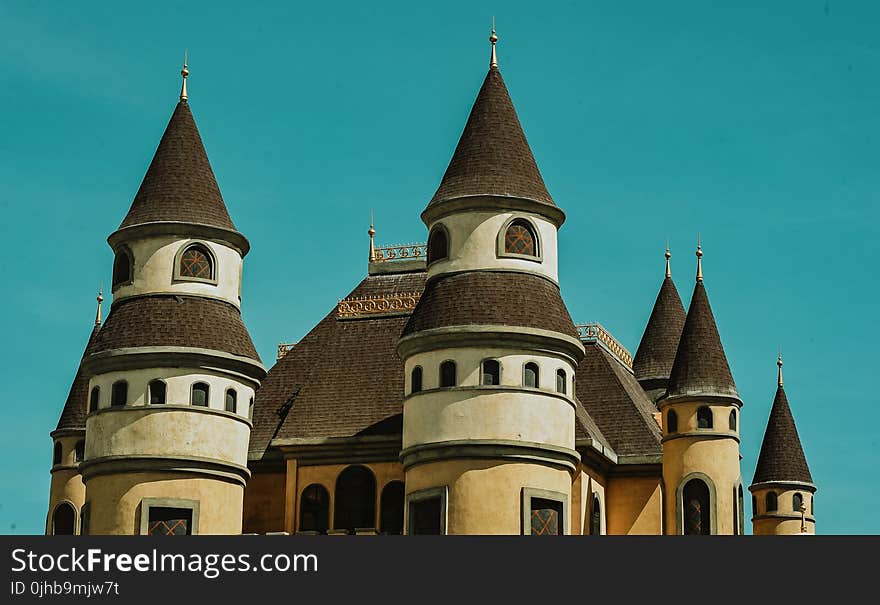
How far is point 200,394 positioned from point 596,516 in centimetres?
1312

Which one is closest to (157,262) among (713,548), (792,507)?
(713,548)

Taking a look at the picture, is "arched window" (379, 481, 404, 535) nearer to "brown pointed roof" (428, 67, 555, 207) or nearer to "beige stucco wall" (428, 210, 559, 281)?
"beige stucco wall" (428, 210, 559, 281)

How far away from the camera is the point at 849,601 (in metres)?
39.8

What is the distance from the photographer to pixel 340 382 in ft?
209

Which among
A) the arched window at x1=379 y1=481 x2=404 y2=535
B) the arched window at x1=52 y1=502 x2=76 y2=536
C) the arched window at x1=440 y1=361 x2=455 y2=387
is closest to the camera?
the arched window at x1=440 y1=361 x2=455 y2=387

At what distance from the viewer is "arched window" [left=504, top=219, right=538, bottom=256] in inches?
2259

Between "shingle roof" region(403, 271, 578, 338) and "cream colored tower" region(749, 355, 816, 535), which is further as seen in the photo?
"cream colored tower" region(749, 355, 816, 535)

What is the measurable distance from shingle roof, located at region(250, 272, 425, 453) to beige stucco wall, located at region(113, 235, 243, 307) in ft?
18.9

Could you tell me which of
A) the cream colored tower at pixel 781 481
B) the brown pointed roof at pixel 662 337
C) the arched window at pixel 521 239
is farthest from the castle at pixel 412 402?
the cream colored tower at pixel 781 481

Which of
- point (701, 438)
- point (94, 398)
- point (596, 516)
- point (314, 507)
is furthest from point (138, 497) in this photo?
point (701, 438)

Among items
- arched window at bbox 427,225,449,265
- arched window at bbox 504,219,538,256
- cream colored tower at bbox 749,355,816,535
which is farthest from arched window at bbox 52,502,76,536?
cream colored tower at bbox 749,355,816,535

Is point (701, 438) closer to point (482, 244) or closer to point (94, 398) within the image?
point (482, 244)

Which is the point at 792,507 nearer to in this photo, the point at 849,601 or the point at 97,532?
the point at 97,532

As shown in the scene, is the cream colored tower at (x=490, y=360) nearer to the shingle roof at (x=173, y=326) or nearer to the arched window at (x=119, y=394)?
the shingle roof at (x=173, y=326)
